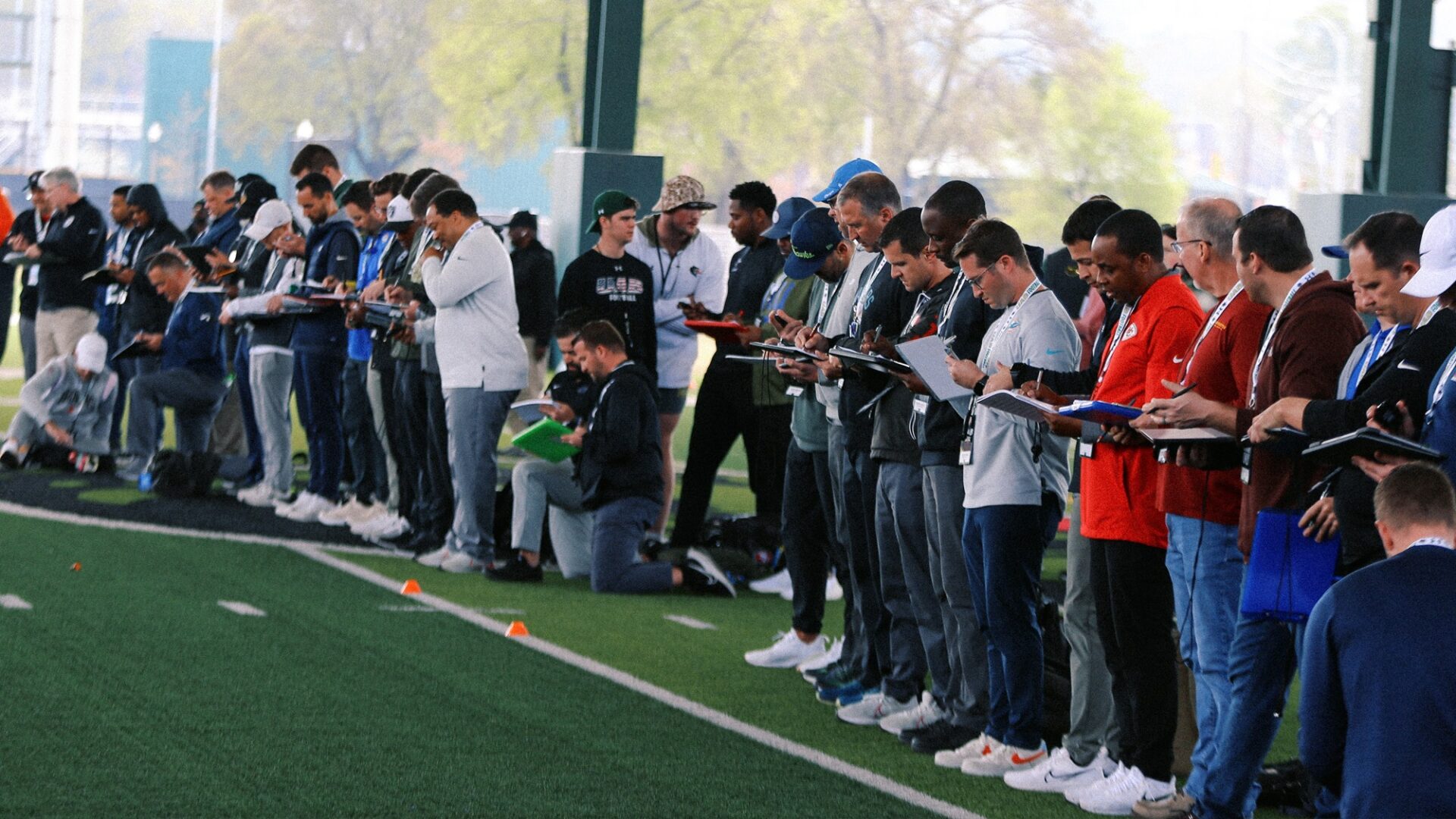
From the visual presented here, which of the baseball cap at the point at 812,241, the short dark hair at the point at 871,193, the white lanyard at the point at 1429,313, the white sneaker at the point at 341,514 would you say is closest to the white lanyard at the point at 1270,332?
the white lanyard at the point at 1429,313

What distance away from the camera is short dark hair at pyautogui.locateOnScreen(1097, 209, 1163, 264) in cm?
546

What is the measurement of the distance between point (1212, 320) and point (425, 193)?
599cm

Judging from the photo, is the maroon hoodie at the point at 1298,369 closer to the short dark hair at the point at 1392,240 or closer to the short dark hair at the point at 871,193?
the short dark hair at the point at 1392,240

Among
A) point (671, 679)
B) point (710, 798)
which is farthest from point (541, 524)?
point (710, 798)

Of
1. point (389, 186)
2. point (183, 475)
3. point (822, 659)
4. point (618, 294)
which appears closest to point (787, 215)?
point (822, 659)

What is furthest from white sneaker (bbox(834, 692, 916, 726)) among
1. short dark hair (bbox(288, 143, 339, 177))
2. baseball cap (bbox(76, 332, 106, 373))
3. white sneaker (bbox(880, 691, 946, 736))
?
baseball cap (bbox(76, 332, 106, 373))

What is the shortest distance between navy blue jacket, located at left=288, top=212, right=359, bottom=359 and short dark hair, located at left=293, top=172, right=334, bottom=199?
0.17 meters

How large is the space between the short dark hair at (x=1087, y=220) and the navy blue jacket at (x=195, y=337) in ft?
25.1

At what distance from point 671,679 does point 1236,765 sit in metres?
2.85

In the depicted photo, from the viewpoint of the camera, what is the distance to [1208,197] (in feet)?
18.2

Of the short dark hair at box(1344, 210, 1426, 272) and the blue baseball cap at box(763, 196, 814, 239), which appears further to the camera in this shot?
the blue baseball cap at box(763, 196, 814, 239)

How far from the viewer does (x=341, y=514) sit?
1124 cm

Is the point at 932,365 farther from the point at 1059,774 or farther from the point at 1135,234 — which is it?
the point at 1059,774

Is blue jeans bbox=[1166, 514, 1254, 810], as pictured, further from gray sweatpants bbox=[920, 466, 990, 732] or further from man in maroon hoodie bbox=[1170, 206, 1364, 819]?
gray sweatpants bbox=[920, 466, 990, 732]
